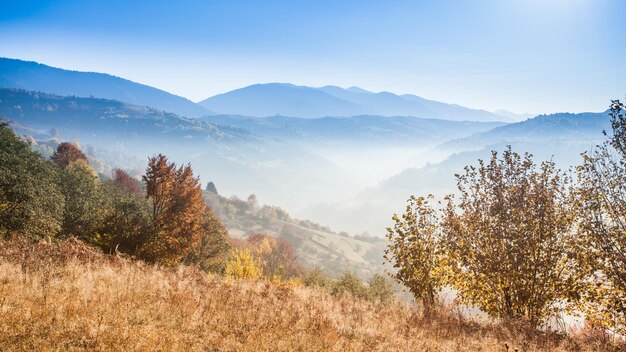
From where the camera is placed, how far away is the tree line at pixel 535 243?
11.3m

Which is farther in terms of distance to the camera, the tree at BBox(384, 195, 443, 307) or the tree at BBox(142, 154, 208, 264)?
the tree at BBox(142, 154, 208, 264)

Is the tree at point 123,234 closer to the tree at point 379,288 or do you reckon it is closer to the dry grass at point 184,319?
the dry grass at point 184,319

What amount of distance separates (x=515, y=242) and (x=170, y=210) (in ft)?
89.1

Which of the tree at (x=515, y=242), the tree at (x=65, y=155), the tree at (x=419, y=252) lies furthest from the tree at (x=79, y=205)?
the tree at (x=65, y=155)

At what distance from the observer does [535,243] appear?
12180mm

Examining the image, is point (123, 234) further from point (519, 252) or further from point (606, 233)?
point (606, 233)

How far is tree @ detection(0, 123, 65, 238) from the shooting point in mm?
28953

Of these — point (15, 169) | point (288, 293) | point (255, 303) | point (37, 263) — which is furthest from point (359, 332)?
point (15, 169)

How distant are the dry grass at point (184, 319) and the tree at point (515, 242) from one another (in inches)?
69.2

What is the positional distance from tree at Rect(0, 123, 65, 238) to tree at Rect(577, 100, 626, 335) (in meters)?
35.0

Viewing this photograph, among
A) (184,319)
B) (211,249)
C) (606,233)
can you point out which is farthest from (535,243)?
(211,249)

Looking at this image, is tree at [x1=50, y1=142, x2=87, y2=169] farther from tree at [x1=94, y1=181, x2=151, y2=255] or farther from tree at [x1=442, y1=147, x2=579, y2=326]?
tree at [x1=442, y1=147, x2=579, y2=326]

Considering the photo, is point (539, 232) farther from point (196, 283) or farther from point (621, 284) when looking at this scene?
point (196, 283)

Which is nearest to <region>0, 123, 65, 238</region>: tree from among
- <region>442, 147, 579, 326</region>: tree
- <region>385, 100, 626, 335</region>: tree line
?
<region>385, 100, 626, 335</region>: tree line
